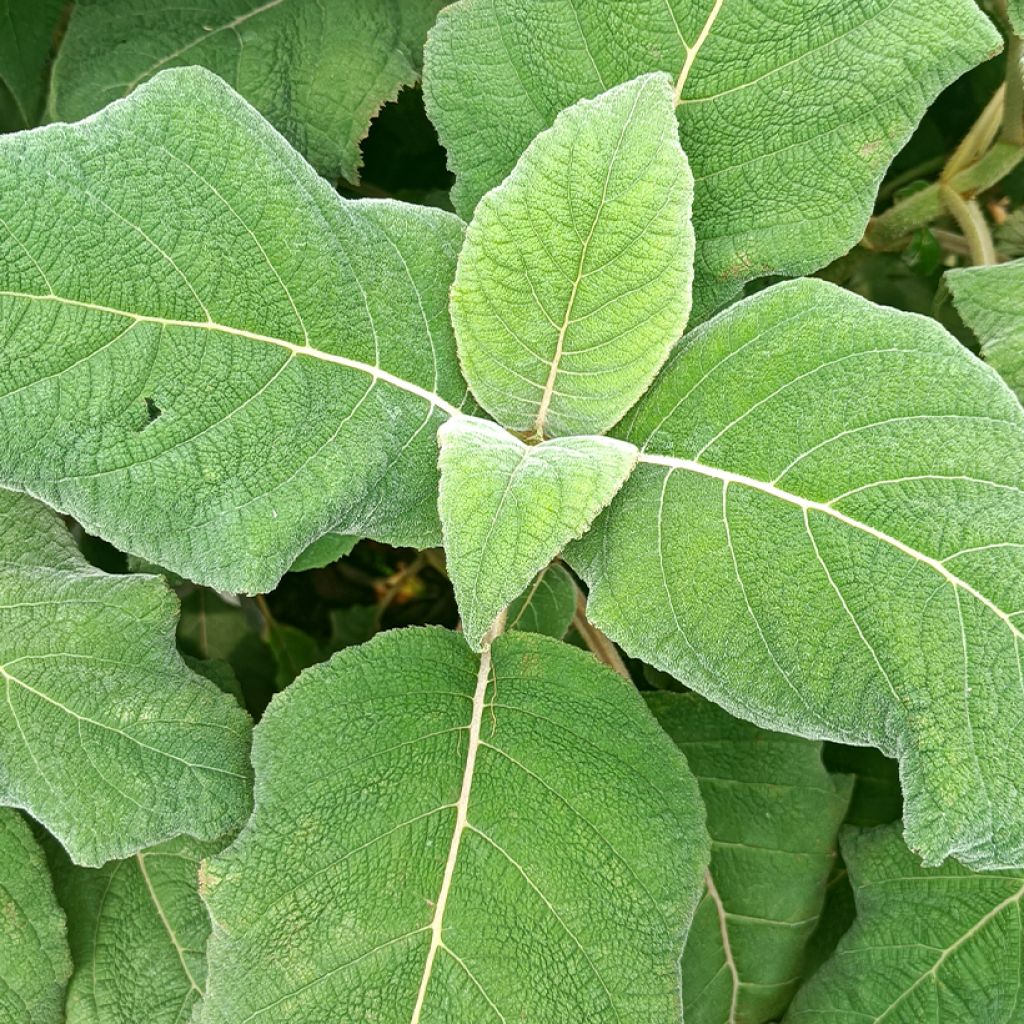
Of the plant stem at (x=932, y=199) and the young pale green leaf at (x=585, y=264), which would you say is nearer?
the young pale green leaf at (x=585, y=264)

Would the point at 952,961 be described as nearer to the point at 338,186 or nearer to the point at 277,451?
the point at 277,451

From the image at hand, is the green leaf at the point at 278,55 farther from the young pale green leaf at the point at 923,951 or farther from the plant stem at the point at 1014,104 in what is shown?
the young pale green leaf at the point at 923,951

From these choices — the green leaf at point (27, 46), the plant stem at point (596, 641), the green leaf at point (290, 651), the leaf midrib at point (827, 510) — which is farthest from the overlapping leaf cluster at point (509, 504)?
the green leaf at point (27, 46)

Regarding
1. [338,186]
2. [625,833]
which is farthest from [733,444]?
[338,186]

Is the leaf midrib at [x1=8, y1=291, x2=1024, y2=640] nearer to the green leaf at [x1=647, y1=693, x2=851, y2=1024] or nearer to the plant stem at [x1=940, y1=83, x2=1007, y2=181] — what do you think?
the green leaf at [x1=647, y1=693, x2=851, y2=1024]

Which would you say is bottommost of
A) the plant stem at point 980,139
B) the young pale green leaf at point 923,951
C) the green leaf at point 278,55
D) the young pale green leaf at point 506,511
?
the young pale green leaf at point 923,951

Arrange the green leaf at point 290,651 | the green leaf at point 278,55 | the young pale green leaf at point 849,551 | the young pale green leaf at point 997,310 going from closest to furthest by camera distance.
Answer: the young pale green leaf at point 849,551 < the young pale green leaf at point 997,310 < the green leaf at point 278,55 < the green leaf at point 290,651

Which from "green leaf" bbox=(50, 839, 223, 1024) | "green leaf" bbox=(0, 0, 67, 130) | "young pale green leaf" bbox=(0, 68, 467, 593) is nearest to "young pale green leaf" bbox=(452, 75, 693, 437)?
"young pale green leaf" bbox=(0, 68, 467, 593)
